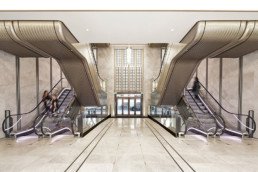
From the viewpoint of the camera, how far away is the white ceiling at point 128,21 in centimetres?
537

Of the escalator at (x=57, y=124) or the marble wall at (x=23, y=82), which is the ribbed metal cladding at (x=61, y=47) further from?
the marble wall at (x=23, y=82)

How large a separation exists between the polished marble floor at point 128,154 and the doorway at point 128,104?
536 inches

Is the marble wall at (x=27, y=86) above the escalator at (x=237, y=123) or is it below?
above

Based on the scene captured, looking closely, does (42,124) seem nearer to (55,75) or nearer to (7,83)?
(7,83)

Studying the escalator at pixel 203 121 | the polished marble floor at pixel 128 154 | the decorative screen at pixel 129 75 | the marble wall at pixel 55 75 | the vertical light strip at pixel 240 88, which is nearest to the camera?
the polished marble floor at pixel 128 154

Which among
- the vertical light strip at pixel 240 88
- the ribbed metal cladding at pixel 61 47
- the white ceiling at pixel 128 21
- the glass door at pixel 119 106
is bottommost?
the glass door at pixel 119 106

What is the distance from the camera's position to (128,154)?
5.95 m

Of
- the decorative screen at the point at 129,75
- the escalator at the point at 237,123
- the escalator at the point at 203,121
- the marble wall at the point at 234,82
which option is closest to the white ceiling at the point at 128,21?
the marble wall at the point at 234,82

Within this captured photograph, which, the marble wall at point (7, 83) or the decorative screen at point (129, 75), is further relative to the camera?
the decorative screen at point (129, 75)

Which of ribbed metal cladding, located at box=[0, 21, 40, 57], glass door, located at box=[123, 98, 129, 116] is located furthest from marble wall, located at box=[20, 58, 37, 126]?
glass door, located at box=[123, 98, 129, 116]

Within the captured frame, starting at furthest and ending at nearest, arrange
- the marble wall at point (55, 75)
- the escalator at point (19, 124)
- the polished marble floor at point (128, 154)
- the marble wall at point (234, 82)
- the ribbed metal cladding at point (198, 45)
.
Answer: the marble wall at point (55, 75) → the marble wall at point (234, 82) → the escalator at point (19, 124) → the ribbed metal cladding at point (198, 45) → the polished marble floor at point (128, 154)

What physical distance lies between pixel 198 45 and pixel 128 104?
15132mm

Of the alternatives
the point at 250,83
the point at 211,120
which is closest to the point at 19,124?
the point at 211,120

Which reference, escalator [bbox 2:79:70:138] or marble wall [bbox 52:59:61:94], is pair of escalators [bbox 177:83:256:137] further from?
marble wall [bbox 52:59:61:94]
